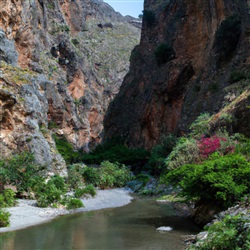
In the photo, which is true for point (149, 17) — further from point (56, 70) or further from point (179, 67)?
point (56, 70)

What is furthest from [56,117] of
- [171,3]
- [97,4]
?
[97,4]

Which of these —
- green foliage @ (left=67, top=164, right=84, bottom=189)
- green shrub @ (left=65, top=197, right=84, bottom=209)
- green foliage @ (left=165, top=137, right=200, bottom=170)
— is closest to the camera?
green shrub @ (left=65, top=197, right=84, bottom=209)

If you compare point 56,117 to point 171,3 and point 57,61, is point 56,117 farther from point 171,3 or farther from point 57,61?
point 171,3

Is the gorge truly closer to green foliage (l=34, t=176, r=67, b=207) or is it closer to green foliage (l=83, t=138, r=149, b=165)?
green foliage (l=34, t=176, r=67, b=207)

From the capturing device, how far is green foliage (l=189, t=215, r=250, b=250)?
691 centimetres

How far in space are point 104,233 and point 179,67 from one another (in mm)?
29909

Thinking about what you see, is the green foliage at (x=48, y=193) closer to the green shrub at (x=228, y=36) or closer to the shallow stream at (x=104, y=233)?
the shallow stream at (x=104, y=233)

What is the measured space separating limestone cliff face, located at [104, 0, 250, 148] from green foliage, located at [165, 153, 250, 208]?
527 inches

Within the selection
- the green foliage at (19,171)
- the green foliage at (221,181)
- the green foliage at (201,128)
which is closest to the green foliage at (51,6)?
the green foliage at (201,128)

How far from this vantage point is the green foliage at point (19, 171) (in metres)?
17.9

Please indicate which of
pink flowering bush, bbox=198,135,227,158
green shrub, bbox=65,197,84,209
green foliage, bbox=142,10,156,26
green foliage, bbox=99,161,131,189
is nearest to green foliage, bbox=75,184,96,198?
green shrub, bbox=65,197,84,209

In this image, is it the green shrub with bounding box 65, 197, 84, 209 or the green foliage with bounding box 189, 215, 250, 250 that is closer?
the green foliage with bounding box 189, 215, 250, 250

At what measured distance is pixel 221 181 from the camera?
36.8 ft

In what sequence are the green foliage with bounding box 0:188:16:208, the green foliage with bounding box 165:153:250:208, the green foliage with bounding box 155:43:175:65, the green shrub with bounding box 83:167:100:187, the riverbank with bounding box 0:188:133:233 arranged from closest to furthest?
1. the green foliage with bounding box 165:153:250:208
2. the riverbank with bounding box 0:188:133:233
3. the green foliage with bounding box 0:188:16:208
4. the green shrub with bounding box 83:167:100:187
5. the green foliage with bounding box 155:43:175:65
